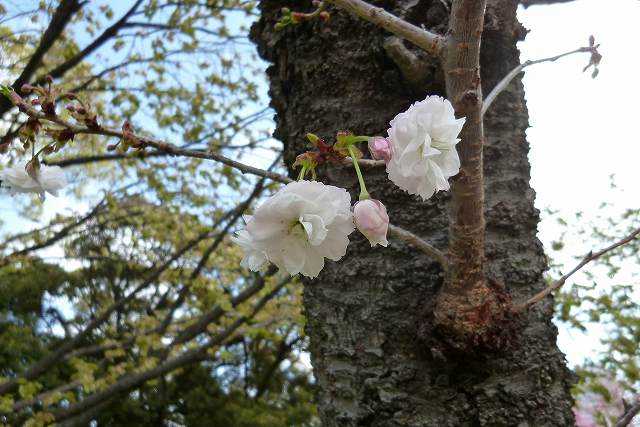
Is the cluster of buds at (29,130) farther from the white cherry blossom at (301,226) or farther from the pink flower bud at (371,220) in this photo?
the pink flower bud at (371,220)

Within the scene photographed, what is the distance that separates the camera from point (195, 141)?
3.90 metres

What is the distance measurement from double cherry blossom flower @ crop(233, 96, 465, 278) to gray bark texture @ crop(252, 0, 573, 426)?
1.14ft

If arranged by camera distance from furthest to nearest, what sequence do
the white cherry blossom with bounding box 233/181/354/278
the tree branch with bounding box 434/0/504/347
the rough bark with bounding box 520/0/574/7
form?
the rough bark with bounding box 520/0/574/7 → the tree branch with bounding box 434/0/504/347 → the white cherry blossom with bounding box 233/181/354/278

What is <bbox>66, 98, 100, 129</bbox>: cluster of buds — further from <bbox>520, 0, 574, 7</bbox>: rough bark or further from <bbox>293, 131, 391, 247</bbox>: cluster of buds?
<bbox>520, 0, 574, 7</bbox>: rough bark

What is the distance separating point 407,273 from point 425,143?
0.41m

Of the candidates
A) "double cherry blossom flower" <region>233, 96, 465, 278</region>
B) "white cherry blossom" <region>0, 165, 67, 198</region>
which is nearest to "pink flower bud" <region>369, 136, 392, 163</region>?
"double cherry blossom flower" <region>233, 96, 465, 278</region>

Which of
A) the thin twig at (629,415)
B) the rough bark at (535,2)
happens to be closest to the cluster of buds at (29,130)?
the thin twig at (629,415)

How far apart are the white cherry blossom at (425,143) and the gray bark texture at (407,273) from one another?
0.34 meters

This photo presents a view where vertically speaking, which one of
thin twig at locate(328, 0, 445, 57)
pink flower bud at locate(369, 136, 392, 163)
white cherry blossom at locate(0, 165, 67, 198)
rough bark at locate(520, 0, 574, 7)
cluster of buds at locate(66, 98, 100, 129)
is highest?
rough bark at locate(520, 0, 574, 7)

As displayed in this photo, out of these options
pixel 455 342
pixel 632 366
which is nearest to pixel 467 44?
pixel 455 342

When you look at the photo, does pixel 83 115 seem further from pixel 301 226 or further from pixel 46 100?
pixel 301 226

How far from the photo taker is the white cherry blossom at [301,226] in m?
0.59

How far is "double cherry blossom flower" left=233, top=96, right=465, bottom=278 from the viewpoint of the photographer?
1.97 ft

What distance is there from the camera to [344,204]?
2.04 ft
